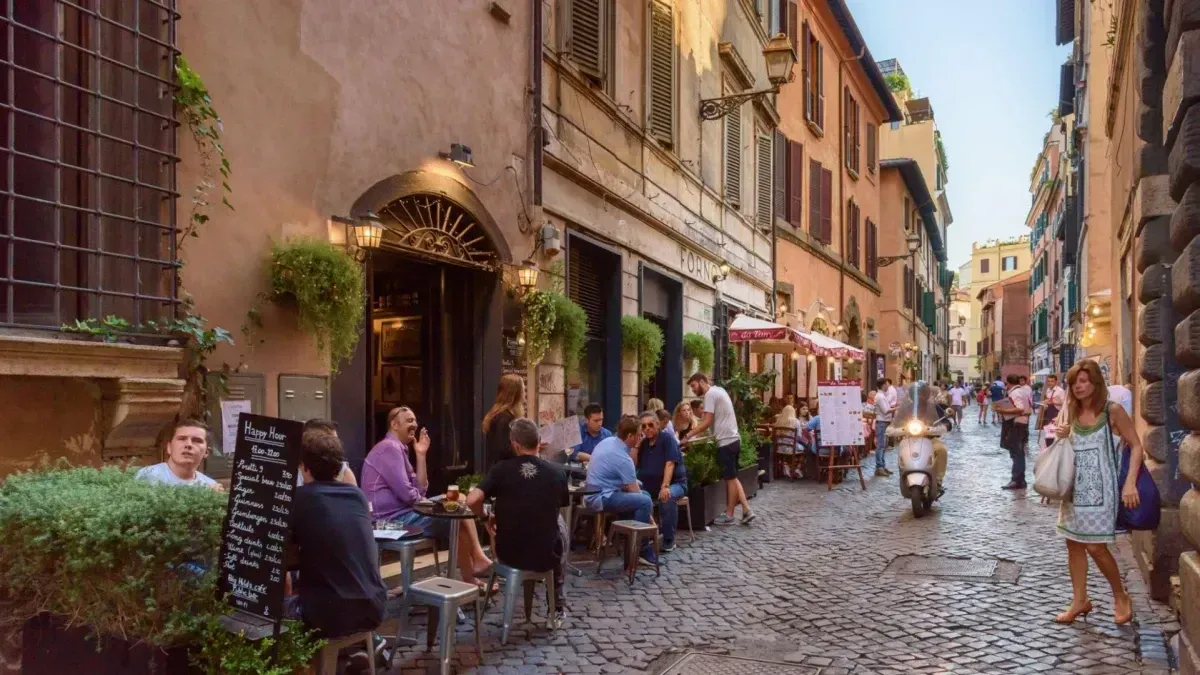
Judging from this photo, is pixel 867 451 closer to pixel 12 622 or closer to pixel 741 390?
pixel 741 390

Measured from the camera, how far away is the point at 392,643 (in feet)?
17.7

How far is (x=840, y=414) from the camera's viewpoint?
46.5 feet

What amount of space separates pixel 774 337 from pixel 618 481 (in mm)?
8364

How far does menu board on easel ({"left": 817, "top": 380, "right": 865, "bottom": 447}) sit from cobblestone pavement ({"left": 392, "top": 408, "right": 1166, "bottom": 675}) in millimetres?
3812

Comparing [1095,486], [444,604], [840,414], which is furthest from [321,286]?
[840,414]

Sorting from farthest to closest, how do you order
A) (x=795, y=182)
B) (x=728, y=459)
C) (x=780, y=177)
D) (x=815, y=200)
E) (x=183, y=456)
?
1. (x=815, y=200)
2. (x=795, y=182)
3. (x=780, y=177)
4. (x=728, y=459)
5. (x=183, y=456)

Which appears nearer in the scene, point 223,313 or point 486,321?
point 223,313

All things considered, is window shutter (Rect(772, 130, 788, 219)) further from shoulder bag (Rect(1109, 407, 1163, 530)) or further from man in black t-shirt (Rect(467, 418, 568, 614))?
man in black t-shirt (Rect(467, 418, 568, 614))

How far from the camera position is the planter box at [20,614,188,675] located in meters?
3.66

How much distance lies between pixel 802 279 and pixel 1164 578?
16.3 metres

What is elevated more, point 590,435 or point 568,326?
point 568,326

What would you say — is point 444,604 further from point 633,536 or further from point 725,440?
point 725,440

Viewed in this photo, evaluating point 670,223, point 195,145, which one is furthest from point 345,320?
point 670,223

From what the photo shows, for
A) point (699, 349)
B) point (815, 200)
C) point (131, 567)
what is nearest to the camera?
point (131, 567)
